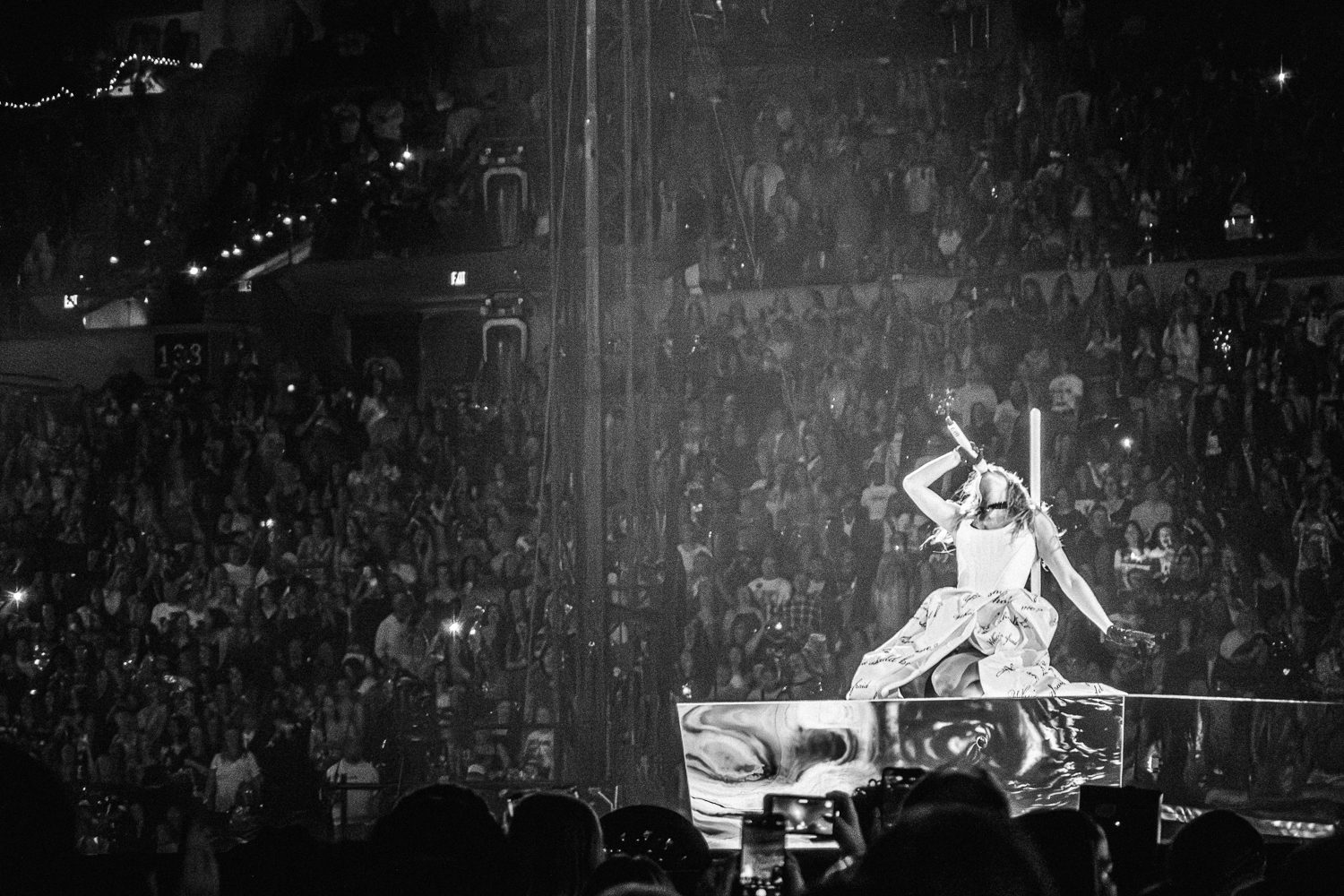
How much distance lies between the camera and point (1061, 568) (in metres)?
9.52

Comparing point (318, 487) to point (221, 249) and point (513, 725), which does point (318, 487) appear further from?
point (513, 725)

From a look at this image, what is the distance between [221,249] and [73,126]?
110 inches

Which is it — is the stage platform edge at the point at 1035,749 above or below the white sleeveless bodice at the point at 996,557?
below

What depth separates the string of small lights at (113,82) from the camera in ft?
64.8

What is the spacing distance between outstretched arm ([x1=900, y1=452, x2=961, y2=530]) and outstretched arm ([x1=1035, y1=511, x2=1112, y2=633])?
468 mm

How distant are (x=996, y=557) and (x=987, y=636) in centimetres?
44

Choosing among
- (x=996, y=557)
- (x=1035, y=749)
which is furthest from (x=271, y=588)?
(x=1035, y=749)

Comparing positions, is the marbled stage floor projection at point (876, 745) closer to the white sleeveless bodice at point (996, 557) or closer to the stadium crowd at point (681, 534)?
the white sleeveless bodice at point (996, 557)

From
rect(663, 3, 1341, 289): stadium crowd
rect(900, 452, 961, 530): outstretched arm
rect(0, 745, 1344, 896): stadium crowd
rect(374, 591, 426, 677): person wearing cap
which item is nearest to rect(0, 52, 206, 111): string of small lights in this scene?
rect(663, 3, 1341, 289): stadium crowd

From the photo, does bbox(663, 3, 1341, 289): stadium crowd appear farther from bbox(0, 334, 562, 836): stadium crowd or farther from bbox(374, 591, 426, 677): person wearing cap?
bbox(374, 591, 426, 677): person wearing cap

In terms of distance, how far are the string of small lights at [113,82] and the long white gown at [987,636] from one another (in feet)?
43.2

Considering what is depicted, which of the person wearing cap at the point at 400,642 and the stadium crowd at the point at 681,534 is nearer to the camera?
the stadium crowd at the point at 681,534

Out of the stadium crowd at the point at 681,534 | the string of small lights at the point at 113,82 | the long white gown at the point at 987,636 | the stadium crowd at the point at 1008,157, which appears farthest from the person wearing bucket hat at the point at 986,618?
the string of small lights at the point at 113,82

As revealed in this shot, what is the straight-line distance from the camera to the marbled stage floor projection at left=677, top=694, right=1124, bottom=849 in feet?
25.8
